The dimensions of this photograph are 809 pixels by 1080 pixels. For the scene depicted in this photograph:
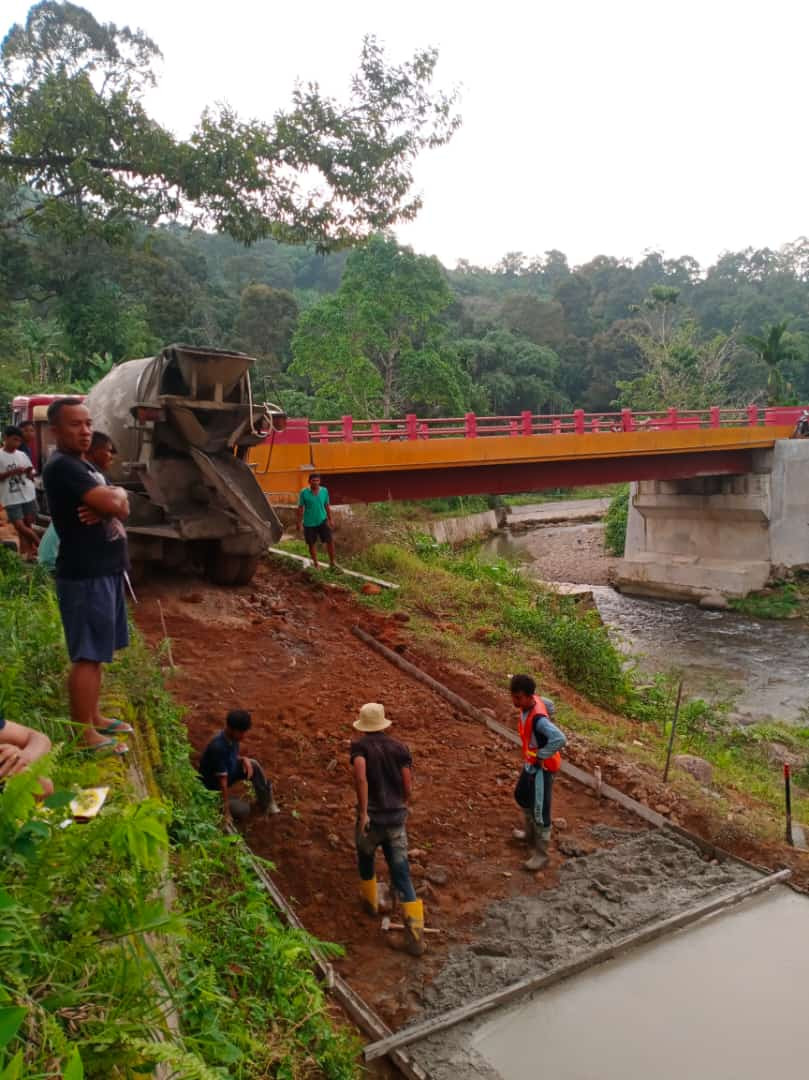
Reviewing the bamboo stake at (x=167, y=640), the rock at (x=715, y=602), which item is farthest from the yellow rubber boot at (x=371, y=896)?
the rock at (x=715, y=602)

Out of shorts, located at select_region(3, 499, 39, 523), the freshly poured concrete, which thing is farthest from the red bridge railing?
the freshly poured concrete

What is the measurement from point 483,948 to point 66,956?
2.83 metres

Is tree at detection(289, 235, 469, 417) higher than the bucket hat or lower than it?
higher

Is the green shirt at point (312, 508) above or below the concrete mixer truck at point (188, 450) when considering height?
below

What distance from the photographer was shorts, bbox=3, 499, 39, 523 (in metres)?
8.05

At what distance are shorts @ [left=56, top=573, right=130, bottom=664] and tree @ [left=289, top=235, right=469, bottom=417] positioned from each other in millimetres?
26111

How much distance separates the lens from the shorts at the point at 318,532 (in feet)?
36.4

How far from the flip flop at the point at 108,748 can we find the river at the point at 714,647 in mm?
11253

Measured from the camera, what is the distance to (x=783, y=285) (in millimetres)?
67875

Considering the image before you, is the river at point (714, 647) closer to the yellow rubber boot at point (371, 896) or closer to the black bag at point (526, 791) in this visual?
the black bag at point (526, 791)

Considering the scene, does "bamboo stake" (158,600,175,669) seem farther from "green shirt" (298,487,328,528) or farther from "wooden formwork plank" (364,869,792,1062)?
Result: "wooden formwork plank" (364,869,792,1062)

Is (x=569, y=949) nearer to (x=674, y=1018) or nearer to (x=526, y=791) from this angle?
(x=674, y=1018)

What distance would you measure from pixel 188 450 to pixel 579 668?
5.92m

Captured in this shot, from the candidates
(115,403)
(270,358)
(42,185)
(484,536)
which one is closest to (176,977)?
(115,403)
